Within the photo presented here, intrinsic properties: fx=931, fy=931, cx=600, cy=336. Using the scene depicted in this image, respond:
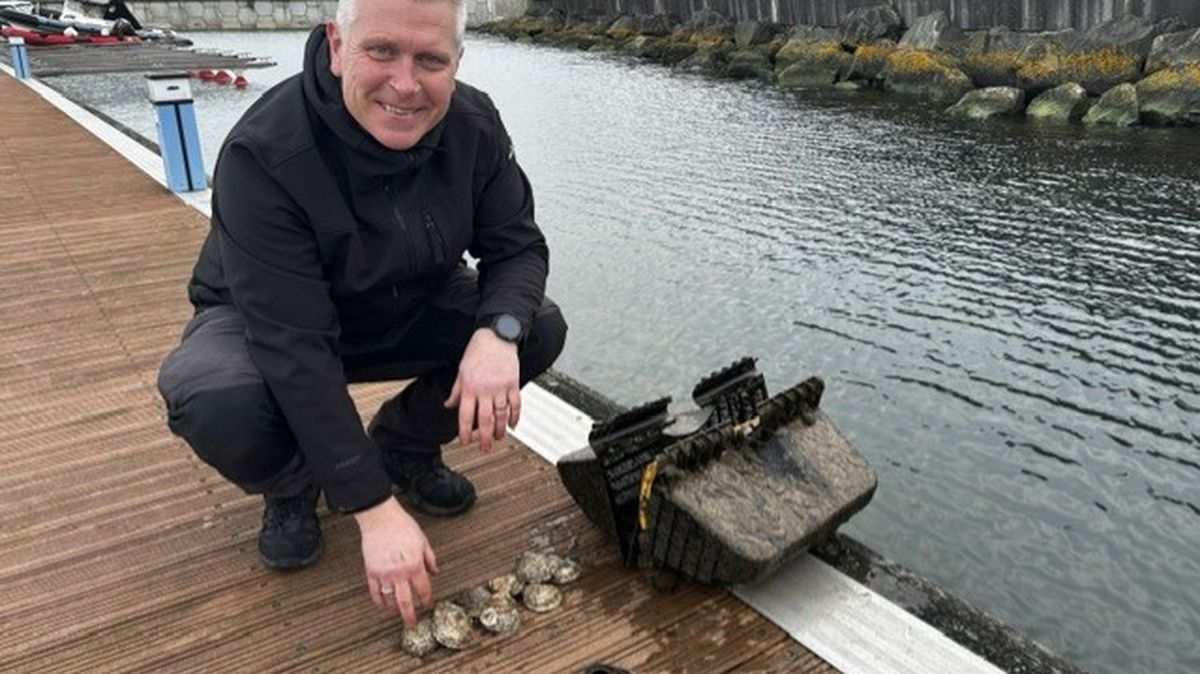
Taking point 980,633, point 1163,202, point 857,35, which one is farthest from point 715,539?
point 857,35

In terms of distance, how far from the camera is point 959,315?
9242 millimetres

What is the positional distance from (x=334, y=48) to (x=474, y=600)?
1.70 metres

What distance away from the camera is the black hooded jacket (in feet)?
8.06

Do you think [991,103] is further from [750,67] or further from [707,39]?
[707,39]

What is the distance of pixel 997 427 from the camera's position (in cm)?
705

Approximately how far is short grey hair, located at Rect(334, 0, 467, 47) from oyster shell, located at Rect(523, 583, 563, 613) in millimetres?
1679

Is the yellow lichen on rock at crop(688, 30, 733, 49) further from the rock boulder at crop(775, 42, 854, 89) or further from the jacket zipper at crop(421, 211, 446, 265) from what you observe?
the jacket zipper at crop(421, 211, 446, 265)

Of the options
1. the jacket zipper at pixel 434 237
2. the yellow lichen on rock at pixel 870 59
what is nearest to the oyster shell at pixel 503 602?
the jacket zipper at pixel 434 237

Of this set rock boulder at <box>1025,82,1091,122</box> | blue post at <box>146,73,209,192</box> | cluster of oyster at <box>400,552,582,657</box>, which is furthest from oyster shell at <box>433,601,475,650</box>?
rock boulder at <box>1025,82,1091,122</box>

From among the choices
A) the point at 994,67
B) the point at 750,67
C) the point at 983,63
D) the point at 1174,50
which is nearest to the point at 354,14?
the point at 1174,50

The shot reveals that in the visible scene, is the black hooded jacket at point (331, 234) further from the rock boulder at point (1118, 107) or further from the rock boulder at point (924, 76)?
the rock boulder at point (924, 76)

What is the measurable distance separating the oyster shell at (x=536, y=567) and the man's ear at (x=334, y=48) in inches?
64.7

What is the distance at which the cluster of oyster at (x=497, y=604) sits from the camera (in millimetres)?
2775

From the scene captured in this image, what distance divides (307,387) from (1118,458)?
612 cm
